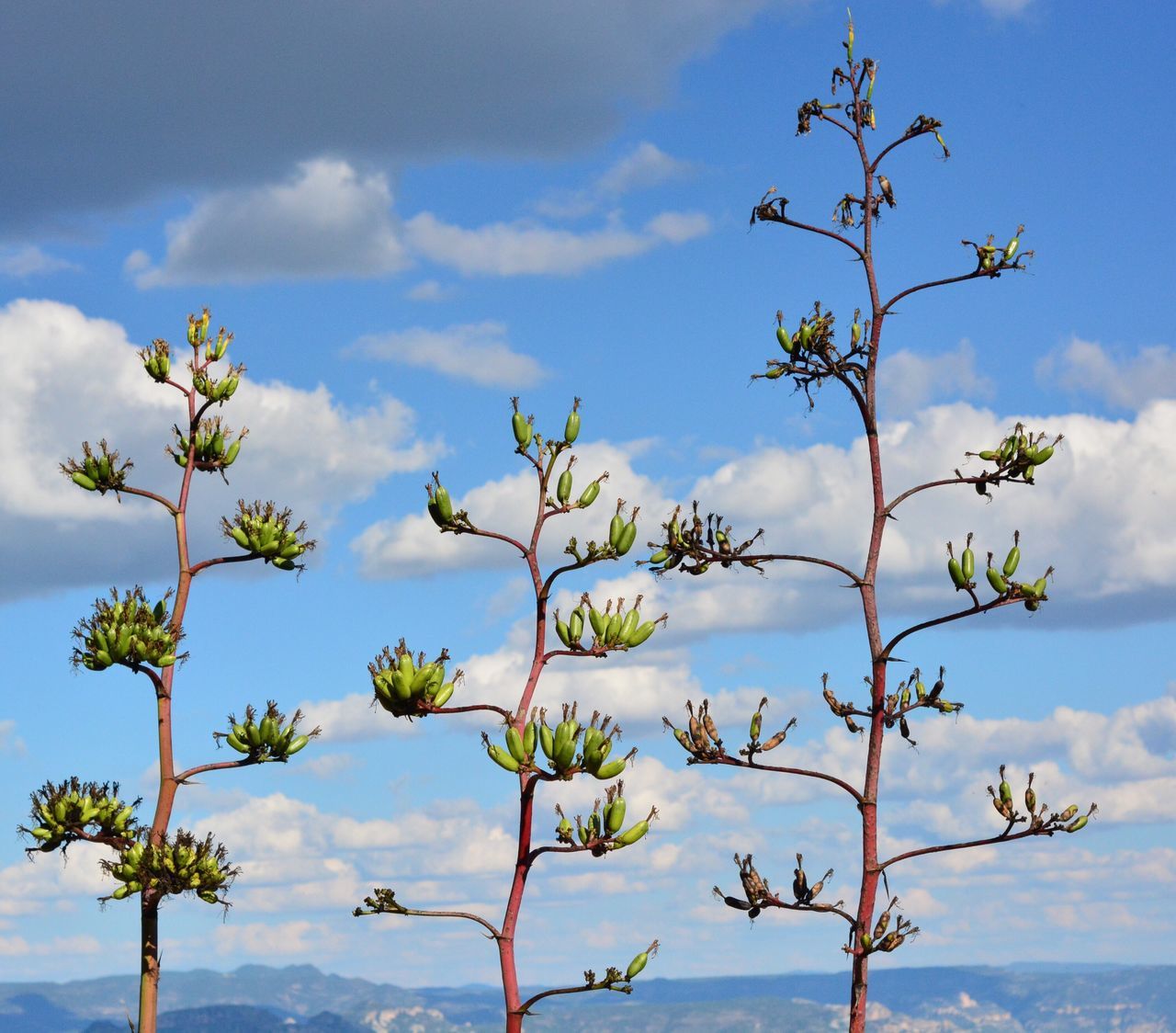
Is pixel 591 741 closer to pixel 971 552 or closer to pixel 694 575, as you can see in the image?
pixel 694 575

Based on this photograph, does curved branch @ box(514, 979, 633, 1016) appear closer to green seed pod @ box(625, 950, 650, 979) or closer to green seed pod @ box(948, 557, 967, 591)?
green seed pod @ box(625, 950, 650, 979)

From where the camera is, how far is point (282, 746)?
20859 mm

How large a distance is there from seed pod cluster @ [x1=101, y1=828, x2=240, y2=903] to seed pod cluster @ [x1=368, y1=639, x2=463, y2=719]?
20.2 ft

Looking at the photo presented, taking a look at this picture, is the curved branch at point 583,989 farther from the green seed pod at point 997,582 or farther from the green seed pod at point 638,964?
the green seed pod at point 997,582

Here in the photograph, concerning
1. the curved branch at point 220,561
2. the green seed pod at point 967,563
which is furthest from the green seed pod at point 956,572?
the curved branch at point 220,561

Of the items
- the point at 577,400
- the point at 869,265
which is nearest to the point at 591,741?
the point at 577,400

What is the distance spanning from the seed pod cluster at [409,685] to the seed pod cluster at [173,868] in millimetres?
6151

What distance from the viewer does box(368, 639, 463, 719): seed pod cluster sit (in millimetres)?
14930

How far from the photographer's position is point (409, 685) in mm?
14883

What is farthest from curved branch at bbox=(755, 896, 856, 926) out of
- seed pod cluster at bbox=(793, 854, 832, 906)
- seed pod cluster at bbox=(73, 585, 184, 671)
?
seed pod cluster at bbox=(73, 585, 184, 671)

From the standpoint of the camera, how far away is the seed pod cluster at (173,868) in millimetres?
19656

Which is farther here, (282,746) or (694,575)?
(282,746)

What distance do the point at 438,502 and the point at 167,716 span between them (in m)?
6.55

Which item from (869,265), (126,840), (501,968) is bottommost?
(501,968)
